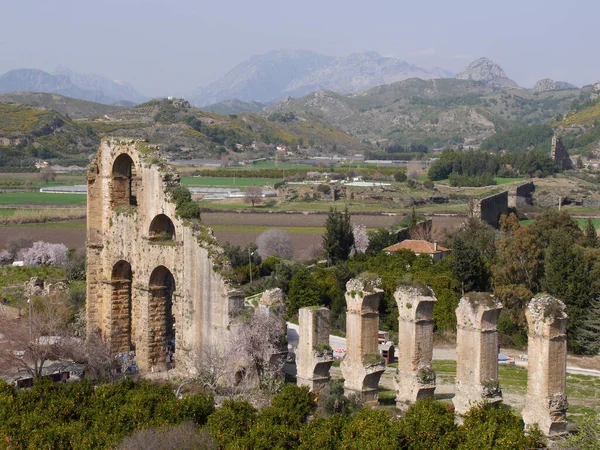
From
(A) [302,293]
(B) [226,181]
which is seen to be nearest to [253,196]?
(B) [226,181]

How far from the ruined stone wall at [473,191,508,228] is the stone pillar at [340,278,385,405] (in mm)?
42939

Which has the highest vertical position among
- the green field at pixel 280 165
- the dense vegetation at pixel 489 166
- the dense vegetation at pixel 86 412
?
the dense vegetation at pixel 489 166

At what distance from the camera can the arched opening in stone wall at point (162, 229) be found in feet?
80.1

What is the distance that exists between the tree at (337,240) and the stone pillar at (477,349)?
27742 millimetres

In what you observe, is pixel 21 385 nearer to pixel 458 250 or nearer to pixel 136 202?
pixel 136 202

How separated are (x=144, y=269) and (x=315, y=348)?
266 inches

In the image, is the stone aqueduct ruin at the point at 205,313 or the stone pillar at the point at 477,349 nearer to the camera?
the stone aqueduct ruin at the point at 205,313

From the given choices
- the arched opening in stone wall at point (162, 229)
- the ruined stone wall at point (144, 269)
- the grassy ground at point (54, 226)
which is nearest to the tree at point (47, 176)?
the grassy ground at point (54, 226)

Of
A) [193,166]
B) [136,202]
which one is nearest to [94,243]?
[136,202]

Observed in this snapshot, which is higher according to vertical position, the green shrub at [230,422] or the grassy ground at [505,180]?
the grassy ground at [505,180]

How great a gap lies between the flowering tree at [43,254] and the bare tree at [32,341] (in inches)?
795

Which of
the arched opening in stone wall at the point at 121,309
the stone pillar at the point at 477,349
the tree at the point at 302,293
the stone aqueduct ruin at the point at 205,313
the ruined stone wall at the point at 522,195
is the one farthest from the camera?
the ruined stone wall at the point at 522,195

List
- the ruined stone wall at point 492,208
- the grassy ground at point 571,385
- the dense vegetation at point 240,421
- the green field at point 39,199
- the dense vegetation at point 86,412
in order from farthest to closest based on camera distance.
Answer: the green field at point 39,199 < the ruined stone wall at point 492,208 < the grassy ground at point 571,385 < the dense vegetation at point 86,412 < the dense vegetation at point 240,421

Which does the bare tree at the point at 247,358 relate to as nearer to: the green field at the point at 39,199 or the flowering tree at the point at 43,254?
the flowering tree at the point at 43,254
